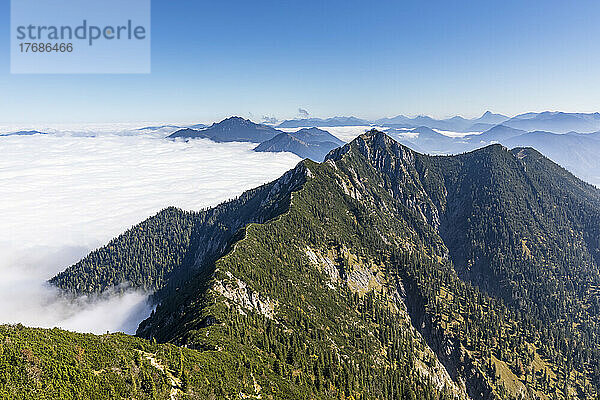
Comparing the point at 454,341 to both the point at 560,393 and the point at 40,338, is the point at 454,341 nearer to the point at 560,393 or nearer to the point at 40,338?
the point at 560,393

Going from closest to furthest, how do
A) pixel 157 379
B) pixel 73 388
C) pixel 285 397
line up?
pixel 73 388 → pixel 157 379 → pixel 285 397

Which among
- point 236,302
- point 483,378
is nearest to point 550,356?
point 483,378

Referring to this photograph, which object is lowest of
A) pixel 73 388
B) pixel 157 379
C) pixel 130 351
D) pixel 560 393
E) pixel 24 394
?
pixel 560 393

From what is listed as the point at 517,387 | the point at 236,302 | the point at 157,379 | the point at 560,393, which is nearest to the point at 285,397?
the point at 157,379

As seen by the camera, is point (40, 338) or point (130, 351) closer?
point (40, 338)

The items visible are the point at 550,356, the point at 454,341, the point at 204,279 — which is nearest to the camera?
the point at 204,279

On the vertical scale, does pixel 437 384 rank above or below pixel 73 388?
below

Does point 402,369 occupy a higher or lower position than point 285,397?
lower

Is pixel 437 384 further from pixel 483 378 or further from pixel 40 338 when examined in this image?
pixel 40 338

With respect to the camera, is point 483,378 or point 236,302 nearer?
point 236,302
